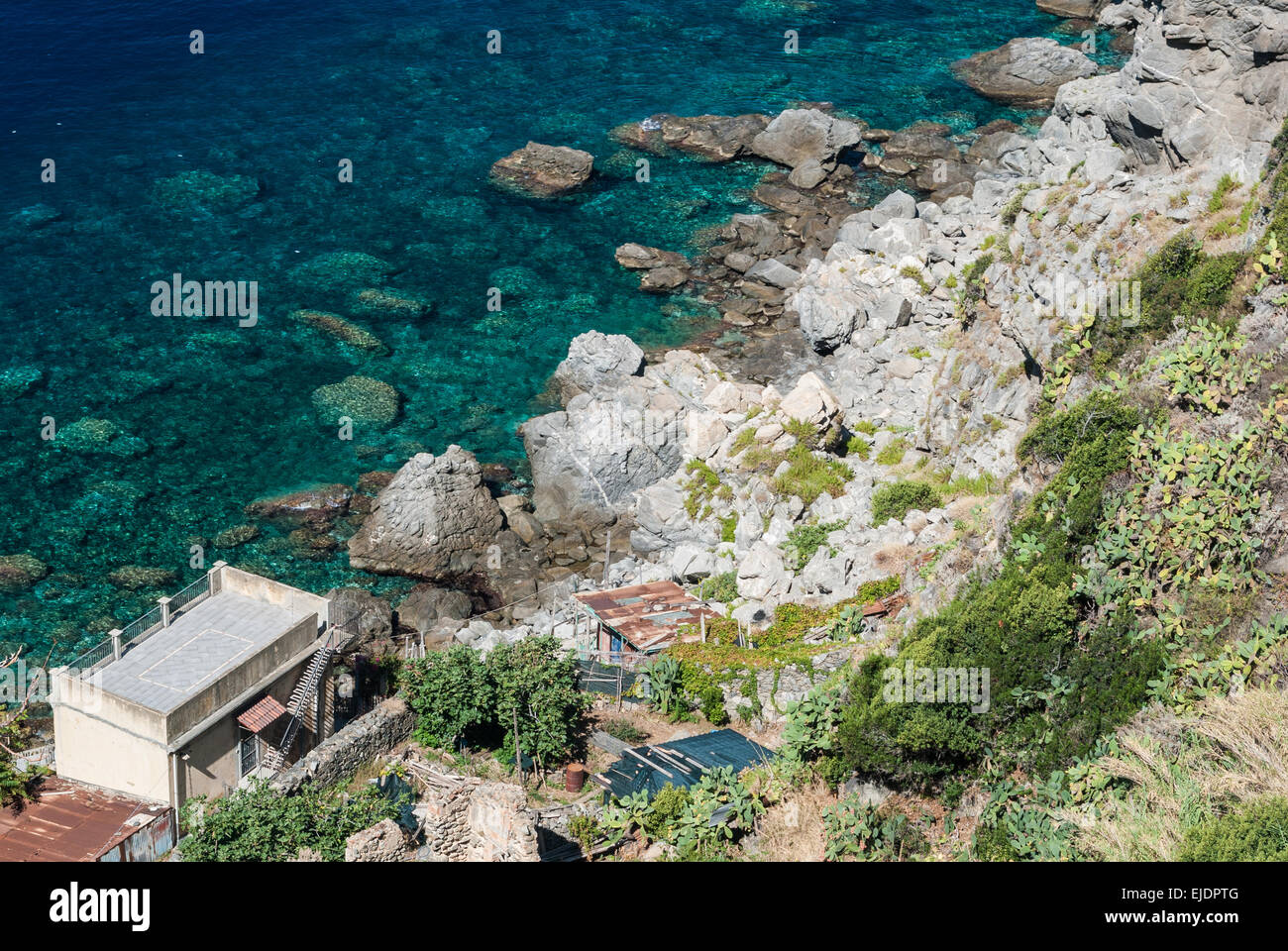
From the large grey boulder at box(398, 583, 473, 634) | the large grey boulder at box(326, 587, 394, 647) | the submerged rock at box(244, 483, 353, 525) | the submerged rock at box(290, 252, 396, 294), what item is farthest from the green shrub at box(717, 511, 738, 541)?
the submerged rock at box(290, 252, 396, 294)

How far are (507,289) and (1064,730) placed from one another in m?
46.5

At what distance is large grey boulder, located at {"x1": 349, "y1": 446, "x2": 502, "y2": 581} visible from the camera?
157 ft

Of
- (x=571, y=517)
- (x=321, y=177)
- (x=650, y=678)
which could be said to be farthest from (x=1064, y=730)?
(x=321, y=177)

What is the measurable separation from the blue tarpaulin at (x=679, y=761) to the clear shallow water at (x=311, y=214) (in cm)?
1971

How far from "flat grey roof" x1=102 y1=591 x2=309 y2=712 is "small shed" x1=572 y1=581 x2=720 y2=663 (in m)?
9.02

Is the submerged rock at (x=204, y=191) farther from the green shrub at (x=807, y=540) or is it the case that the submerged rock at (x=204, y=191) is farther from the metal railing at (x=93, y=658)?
the green shrub at (x=807, y=540)

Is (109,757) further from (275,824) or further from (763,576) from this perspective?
(763,576)

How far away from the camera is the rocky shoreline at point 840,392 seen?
125 feet

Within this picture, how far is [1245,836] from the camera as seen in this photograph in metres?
18.8

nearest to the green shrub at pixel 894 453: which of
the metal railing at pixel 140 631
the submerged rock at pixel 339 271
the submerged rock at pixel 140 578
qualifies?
the metal railing at pixel 140 631

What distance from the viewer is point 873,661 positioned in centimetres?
2833

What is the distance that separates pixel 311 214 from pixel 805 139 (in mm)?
29933

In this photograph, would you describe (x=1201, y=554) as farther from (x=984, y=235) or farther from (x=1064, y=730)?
(x=984, y=235)
